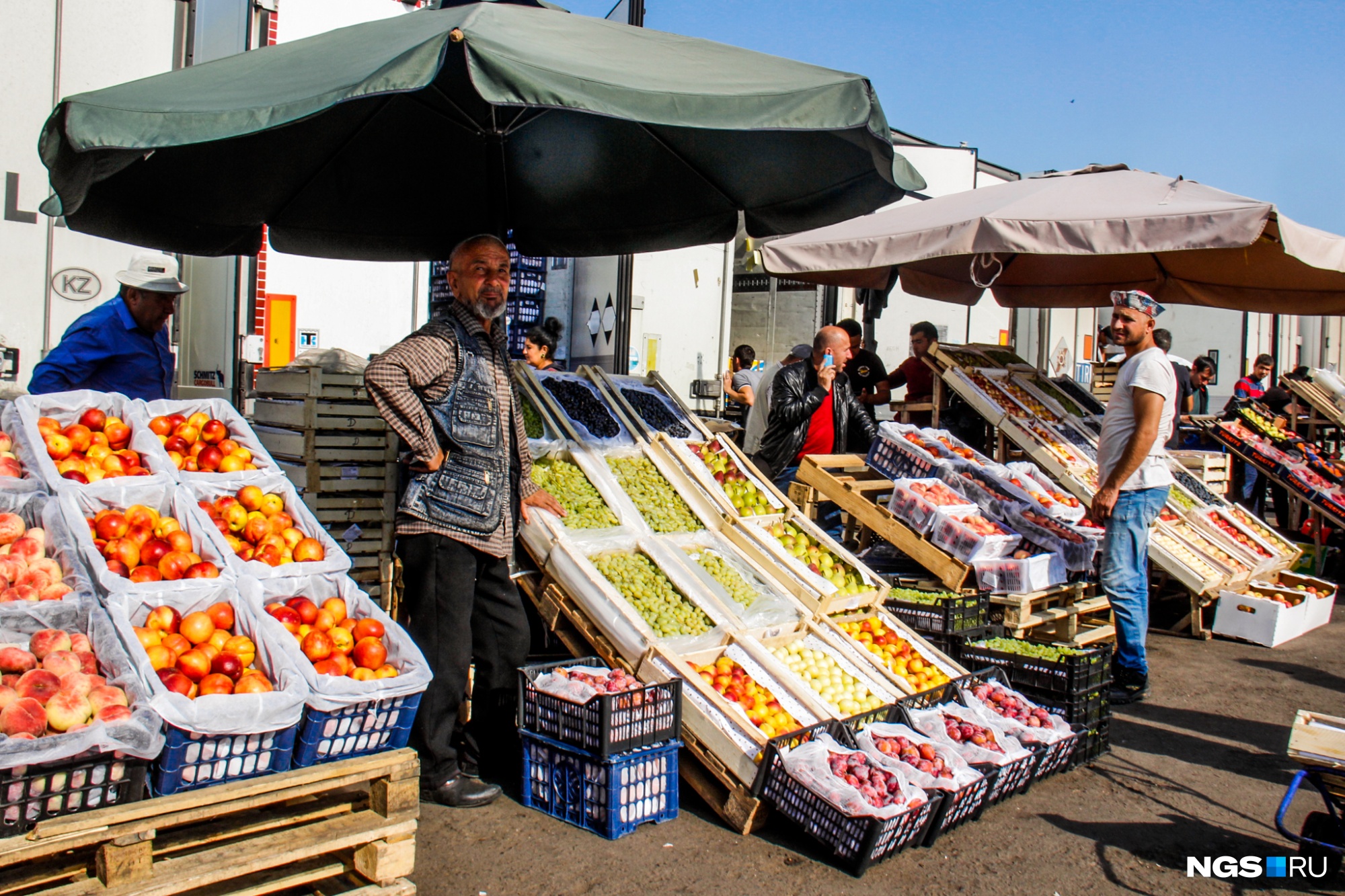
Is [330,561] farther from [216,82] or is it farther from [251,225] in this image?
[251,225]

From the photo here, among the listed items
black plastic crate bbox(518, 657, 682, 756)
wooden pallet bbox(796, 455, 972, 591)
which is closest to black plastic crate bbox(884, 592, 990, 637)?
wooden pallet bbox(796, 455, 972, 591)

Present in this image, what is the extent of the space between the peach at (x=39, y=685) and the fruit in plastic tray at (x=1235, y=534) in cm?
810

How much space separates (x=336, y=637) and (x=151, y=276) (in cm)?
246

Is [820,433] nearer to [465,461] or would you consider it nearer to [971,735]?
[971,735]

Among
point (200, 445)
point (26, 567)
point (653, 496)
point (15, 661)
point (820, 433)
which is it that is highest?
point (820, 433)

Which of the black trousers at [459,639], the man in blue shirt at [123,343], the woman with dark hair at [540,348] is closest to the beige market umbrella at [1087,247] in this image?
the woman with dark hair at [540,348]

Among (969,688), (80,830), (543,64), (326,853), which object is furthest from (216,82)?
A: (969,688)

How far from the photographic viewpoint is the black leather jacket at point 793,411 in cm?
677

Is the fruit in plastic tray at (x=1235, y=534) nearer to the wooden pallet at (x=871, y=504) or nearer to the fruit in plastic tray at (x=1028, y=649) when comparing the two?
the wooden pallet at (x=871, y=504)

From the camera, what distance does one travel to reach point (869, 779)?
3.62 metres

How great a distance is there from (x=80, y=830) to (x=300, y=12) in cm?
705

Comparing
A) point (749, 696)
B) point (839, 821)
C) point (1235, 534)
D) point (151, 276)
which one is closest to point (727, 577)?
point (749, 696)

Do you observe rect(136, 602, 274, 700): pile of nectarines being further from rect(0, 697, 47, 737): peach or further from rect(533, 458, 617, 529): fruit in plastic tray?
rect(533, 458, 617, 529): fruit in plastic tray

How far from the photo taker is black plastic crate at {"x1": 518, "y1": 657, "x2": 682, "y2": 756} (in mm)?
3557
